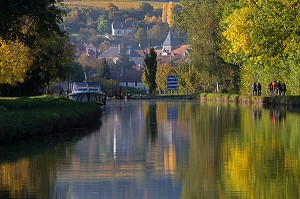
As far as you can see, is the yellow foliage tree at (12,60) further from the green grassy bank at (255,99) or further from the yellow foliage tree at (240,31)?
the yellow foliage tree at (240,31)

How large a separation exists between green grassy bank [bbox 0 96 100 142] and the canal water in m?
1.24

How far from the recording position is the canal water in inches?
664

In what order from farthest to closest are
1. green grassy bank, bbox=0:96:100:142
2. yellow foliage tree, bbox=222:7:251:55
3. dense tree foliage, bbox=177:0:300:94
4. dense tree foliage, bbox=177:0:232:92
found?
dense tree foliage, bbox=177:0:232:92 < yellow foliage tree, bbox=222:7:251:55 < dense tree foliage, bbox=177:0:300:94 < green grassy bank, bbox=0:96:100:142

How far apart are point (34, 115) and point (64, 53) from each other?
24.5 m

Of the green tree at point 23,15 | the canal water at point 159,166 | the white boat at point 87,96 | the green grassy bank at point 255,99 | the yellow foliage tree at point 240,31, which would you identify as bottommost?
the canal water at point 159,166

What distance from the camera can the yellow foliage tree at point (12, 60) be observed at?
4794cm

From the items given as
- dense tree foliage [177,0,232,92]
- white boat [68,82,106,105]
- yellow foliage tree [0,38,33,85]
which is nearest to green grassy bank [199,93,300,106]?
dense tree foliage [177,0,232,92]

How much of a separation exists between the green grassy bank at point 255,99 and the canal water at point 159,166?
2959 centimetres

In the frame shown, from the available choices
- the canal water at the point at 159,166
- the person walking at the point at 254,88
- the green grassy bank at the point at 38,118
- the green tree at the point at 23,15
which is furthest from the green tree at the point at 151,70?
the canal water at the point at 159,166

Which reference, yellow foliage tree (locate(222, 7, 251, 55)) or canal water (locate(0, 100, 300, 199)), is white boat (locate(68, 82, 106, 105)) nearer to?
yellow foliage tree (locate(222, 7, 251, 55))

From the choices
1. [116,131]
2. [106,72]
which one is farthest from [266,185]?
[106,72]

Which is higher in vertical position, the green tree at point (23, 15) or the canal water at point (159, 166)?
the green tree at point (23, 15)

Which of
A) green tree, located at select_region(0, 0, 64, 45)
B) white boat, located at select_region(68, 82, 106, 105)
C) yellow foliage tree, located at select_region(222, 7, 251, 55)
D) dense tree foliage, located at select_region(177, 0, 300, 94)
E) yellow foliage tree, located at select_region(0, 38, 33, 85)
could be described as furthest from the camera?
yellow foliage tree, located at select_region(222, 7, 251, 55)

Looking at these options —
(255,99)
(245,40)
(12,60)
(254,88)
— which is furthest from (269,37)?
(12,60)
